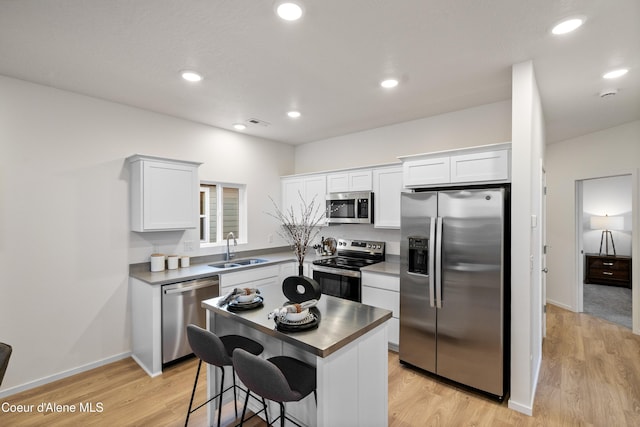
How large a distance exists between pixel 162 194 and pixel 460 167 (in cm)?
304

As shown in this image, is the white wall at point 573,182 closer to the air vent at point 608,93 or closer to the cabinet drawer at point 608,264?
the air vent at point 608,93

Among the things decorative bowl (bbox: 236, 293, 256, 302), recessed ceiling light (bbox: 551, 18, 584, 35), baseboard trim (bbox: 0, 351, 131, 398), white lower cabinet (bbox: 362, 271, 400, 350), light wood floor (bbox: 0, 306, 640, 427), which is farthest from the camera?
white lower cabinet (bbox: 362, 271, 400, 350)

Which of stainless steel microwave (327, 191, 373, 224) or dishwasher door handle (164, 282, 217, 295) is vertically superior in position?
stainless steel microwave (327, 191, 373, 224)

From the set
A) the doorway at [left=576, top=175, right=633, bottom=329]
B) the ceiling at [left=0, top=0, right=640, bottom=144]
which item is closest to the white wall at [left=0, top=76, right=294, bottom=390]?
the ceiling at [left=0, top=0, right=640, bottom=144]

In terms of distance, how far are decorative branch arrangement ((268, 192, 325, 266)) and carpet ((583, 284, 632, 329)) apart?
14.6 ft

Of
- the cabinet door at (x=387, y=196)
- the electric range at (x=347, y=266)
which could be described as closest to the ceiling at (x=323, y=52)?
the cabinet door at (x=387, y=196)

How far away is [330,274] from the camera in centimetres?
386

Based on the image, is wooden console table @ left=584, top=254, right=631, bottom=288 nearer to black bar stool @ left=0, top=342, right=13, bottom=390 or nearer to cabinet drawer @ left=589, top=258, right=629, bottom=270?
cabinet drawer @ left=589, top=258, right=629, bottom=270

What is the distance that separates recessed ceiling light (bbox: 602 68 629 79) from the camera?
245cm

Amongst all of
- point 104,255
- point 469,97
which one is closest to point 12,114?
point 104,255

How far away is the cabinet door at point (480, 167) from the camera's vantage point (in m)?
2.60

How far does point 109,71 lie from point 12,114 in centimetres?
98

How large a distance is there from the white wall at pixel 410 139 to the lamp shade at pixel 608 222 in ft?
17.3

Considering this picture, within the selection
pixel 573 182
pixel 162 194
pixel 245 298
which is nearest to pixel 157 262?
pixel 162 194
